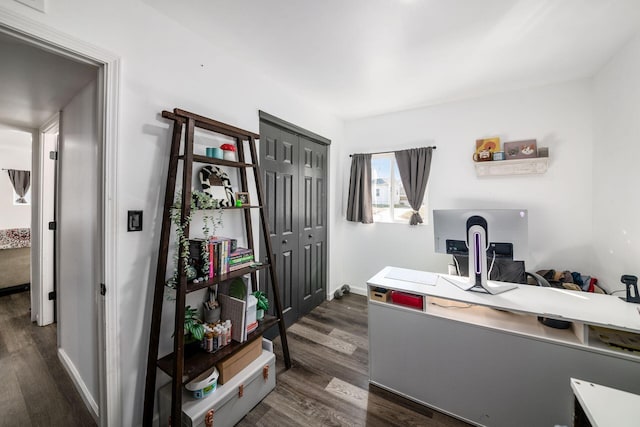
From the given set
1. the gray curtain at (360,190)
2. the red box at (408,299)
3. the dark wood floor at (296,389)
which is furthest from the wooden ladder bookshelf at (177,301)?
the gray curtain at (360,190)

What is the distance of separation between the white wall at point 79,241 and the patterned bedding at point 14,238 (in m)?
2.61

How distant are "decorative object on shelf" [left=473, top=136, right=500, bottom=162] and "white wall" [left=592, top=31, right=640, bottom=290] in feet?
2.54

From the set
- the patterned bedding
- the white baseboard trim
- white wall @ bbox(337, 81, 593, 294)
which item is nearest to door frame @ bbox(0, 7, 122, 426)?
the white baseboard trim

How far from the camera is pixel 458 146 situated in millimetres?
2947

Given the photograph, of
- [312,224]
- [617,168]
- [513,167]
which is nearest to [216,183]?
[312,224]

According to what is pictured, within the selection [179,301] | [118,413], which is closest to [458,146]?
[179,301]

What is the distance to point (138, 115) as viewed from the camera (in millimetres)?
1431

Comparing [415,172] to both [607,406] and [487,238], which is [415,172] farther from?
[607,406]

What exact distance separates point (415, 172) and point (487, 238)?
62.5 inches

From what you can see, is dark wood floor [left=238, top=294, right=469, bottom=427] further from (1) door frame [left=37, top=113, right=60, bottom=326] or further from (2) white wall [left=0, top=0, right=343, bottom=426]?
(1) door frame [left=37, top=113, right=60, bottom=326]

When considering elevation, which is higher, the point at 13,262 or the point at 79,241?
the point at 79,241

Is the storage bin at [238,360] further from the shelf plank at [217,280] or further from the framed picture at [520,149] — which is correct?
the framed picture at [520,149]

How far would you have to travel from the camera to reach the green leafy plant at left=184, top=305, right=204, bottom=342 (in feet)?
4.84

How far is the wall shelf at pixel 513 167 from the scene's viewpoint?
252cm
